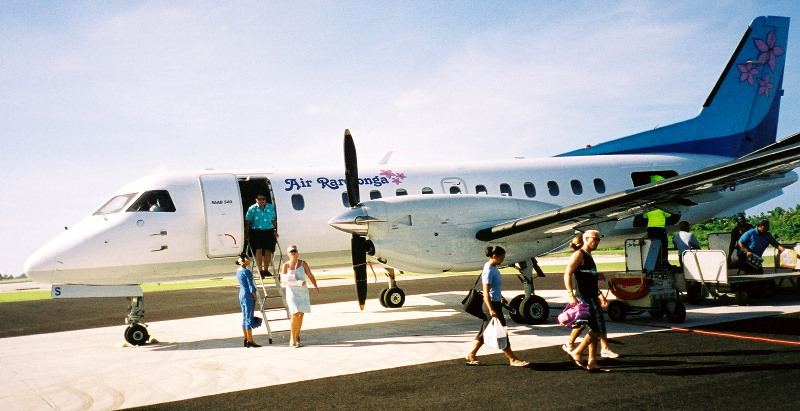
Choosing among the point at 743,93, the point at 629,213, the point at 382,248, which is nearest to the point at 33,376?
the point at 382,248

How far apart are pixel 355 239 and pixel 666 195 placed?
572 cm

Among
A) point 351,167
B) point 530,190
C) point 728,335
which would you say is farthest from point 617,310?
point 351,167

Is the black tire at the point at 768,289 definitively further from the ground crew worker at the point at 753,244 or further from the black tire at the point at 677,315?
the black tire at the point at 677,315

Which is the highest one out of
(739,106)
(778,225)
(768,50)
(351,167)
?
(768,50)

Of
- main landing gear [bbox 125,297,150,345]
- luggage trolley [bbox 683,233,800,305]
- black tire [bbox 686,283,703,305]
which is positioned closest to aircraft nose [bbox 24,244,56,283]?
main landing gear [bbox 125,297,150,345]

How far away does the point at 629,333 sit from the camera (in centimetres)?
1016

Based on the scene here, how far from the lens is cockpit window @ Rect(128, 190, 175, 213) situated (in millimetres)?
11891

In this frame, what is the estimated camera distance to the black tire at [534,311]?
38.2 ft

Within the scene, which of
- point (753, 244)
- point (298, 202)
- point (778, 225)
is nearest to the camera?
point (298, 202)

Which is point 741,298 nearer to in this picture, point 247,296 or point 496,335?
point 496,335

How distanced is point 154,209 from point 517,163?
896 cm

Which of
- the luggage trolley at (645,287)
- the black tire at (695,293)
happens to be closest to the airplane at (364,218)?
the luggage trolley at (645,287)

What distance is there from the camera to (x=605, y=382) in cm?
692

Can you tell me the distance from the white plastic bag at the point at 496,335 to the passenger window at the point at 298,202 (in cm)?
654
